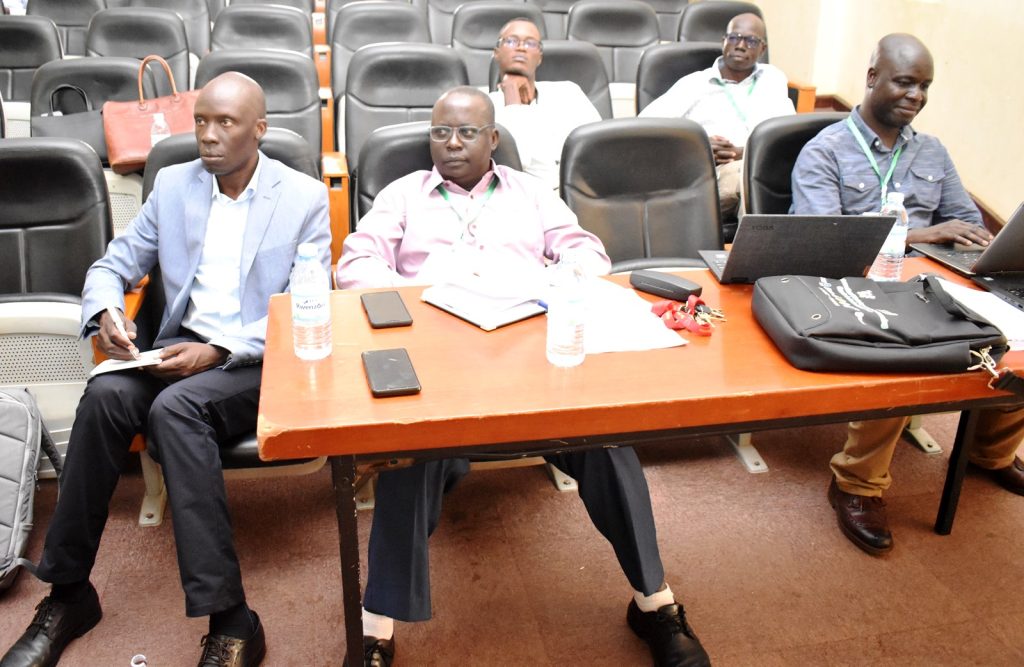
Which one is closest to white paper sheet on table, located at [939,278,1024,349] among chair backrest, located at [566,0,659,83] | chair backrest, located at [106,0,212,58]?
chair backrest, located at [566,0,659,83]

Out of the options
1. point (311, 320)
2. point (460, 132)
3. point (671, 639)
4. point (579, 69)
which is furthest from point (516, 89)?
point (671, 639)

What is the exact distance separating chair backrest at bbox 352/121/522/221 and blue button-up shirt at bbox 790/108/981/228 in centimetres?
103

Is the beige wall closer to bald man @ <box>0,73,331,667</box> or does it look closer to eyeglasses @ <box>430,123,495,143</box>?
eyeglasses @ <box>430,123,495,143</box>

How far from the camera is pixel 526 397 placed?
4.02 ft

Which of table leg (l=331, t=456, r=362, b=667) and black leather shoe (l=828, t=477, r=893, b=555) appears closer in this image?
table leg (l=331, t=456, r=362, b=667)

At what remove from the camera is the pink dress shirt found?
6.70 feet

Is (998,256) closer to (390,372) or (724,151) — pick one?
(390,372)

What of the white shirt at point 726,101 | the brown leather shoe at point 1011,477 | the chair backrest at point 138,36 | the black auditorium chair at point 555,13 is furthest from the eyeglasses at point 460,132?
the black auditorium chair at point 555,13

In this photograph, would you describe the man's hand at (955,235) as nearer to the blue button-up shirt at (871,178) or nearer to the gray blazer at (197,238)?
the blue button-up shirt at (871,178)

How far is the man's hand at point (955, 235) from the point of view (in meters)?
2.07

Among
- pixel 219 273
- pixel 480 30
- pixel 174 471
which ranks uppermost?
pixel 480 30

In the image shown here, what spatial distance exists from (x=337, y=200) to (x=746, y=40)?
1897mm

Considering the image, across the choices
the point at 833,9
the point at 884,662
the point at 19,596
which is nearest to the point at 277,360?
the point at 19,596

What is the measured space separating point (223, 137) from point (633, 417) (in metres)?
1.21
